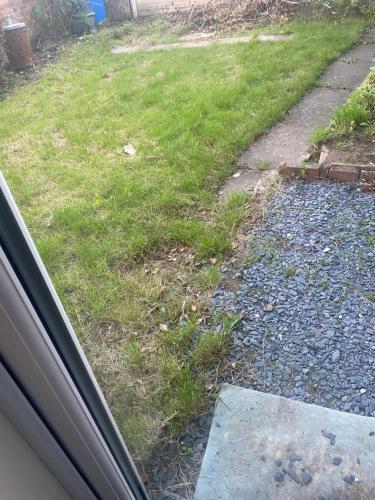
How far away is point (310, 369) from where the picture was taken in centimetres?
164

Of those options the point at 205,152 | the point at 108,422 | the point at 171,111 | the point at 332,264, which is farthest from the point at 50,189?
the point at 108,422

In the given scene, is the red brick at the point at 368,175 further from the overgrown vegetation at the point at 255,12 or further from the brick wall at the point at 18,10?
the brick wall at the point at 18,10

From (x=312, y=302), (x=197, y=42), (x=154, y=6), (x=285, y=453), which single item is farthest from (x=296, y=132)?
(x=154, y=6)

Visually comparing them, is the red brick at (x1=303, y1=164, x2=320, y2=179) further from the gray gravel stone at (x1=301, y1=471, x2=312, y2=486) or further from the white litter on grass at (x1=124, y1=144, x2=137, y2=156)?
the gray gravel stone at (x1=301, y1=471, x2=312, y2=486)

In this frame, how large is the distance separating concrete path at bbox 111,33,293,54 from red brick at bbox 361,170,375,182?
2960 millimetres

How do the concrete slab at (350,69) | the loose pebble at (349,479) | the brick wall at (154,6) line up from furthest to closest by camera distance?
the brick wall at (154,6) < the concrete slab at (350,69) < the loose pebble at (349,479)

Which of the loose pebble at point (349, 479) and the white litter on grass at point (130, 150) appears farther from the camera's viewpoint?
the white litter on grass at point (130, 150)

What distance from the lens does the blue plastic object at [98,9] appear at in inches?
225

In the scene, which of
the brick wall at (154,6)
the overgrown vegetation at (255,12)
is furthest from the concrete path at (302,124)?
the brick wall at (154,6)

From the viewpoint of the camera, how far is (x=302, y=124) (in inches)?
128

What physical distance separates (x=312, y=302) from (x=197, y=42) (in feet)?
14.7

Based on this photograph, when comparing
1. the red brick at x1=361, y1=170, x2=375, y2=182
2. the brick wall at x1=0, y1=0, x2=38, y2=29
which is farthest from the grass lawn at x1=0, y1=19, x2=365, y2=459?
the red brick at x1=361, y1=170, x2=375, y2=182

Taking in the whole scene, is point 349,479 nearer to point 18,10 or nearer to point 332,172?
point 332,172

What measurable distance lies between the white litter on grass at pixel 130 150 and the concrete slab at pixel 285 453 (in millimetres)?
2094
